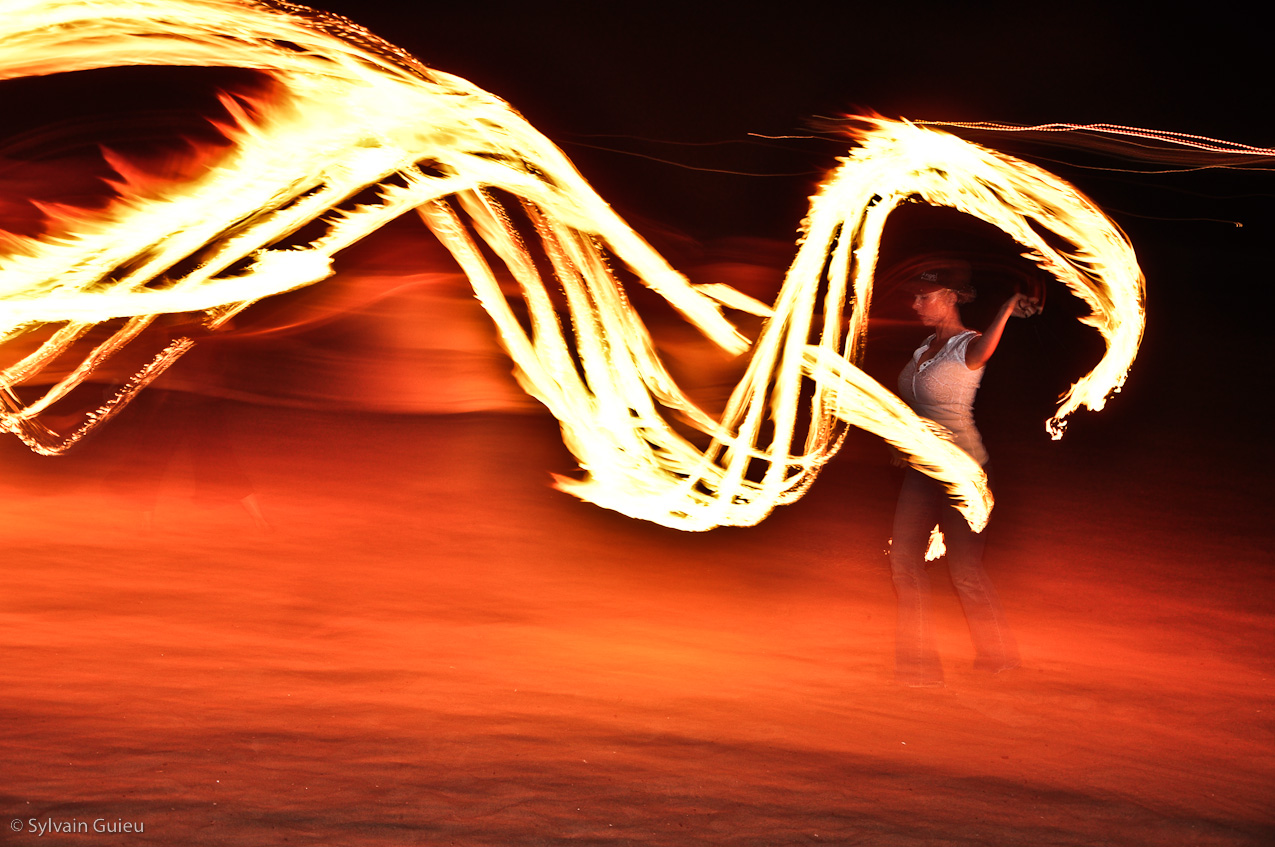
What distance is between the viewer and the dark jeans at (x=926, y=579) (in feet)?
15.6

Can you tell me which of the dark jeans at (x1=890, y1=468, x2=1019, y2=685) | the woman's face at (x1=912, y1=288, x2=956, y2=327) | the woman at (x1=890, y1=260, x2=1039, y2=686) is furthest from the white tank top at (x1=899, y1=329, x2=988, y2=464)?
the dark jeans at (x1=890, y1=468, x2=1019, y2=685)

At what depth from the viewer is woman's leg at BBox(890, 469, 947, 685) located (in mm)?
4754

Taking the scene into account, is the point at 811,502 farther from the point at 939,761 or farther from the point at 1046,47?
the point at 1046,47

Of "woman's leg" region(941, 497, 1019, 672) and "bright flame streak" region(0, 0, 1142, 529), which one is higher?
"bright flame streak" region(0, 0, 1142, 529)

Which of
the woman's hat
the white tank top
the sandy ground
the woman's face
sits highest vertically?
the woman's hat

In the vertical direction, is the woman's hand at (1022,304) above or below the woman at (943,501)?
above

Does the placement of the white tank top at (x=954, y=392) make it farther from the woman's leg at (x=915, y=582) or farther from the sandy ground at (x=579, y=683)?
the sandy ground at (x=579, y=683)

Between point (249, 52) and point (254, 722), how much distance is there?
9.73 ft

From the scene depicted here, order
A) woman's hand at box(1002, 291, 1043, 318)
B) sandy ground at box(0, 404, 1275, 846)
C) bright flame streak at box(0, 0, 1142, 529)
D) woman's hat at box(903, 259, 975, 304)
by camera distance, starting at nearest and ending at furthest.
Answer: sandy ground at box(0, 404, 1275, 846) < woman's hand at box(1002, 291, 1043, 318) < bright flame streak at box(0, 0, 1142, 529) < woman's hat at box(903, 259, 975, 304)

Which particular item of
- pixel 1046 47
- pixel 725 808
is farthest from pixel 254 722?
pixel 1046 47

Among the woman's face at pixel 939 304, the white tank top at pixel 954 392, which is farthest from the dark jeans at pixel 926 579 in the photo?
the woman's face at pixel 939 304

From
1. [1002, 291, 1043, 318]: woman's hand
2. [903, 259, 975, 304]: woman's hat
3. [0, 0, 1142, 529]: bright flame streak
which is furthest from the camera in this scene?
[903, 259, 975, 304]: woman's hat

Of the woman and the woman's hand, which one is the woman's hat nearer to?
the woman

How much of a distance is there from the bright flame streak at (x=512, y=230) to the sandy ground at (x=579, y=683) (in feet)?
2.95
